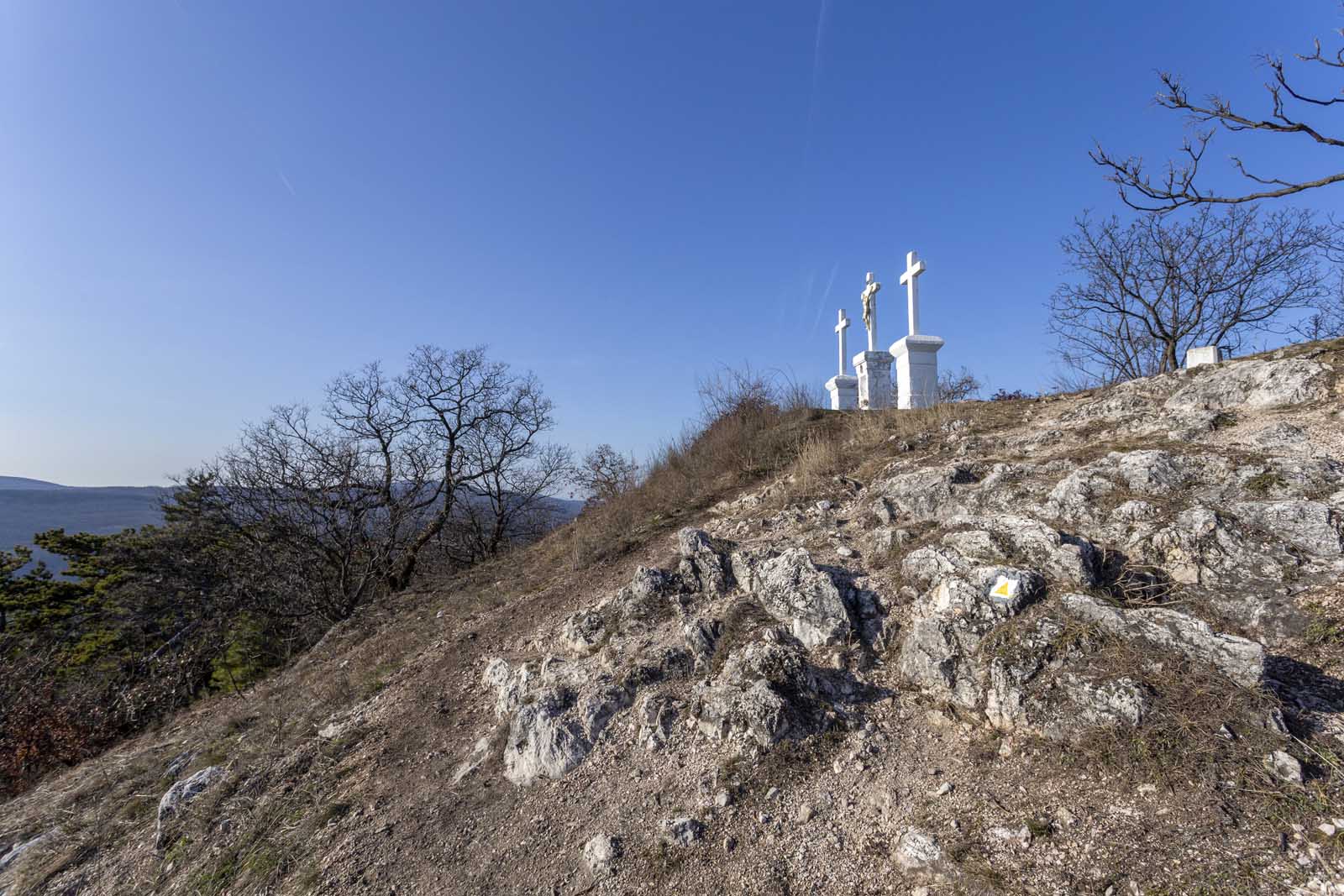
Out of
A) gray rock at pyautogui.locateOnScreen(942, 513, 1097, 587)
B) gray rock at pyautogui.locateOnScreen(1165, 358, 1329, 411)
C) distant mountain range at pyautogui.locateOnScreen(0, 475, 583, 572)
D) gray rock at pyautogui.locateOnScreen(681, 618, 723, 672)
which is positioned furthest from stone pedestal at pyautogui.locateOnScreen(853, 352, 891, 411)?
distant mountain range at pyautogui.locateOnScreen(0, 475, 583, 572)

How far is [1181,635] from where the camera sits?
2533 mm

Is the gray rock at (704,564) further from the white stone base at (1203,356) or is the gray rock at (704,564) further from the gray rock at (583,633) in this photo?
the white stone base at (1203,356)

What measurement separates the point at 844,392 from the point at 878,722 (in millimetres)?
9008

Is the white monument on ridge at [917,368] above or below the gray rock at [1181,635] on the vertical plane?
above

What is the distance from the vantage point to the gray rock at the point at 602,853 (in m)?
2.36

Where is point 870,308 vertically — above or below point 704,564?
above

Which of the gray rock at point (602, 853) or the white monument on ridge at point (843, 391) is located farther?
the white monument on ridge at point (843, 391)

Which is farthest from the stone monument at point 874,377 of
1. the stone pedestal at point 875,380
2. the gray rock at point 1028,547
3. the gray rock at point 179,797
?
the gray rock at point 179,797

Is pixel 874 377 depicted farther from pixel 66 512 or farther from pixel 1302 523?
pixel 66 512

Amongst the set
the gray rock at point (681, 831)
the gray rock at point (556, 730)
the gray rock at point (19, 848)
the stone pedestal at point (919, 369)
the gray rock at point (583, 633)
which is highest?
the stone pedestal at point (919, 369)

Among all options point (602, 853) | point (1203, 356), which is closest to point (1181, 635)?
point (602, 853)

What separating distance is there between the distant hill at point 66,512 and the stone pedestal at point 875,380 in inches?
922

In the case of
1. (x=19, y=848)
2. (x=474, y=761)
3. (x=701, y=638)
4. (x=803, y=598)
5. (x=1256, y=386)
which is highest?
(x=1256, y=386)

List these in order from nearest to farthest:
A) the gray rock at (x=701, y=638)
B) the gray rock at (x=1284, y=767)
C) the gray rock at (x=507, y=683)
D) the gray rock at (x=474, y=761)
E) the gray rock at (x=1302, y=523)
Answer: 1. the gray rock at (x=1284, y=767)
2. the gray rock at (x=1302, y=523)
3. the gray rock at (x=474, y=761)
4. the gray rock at (x=701, y=638)
5. the gray rock at (x=507, y=683)
